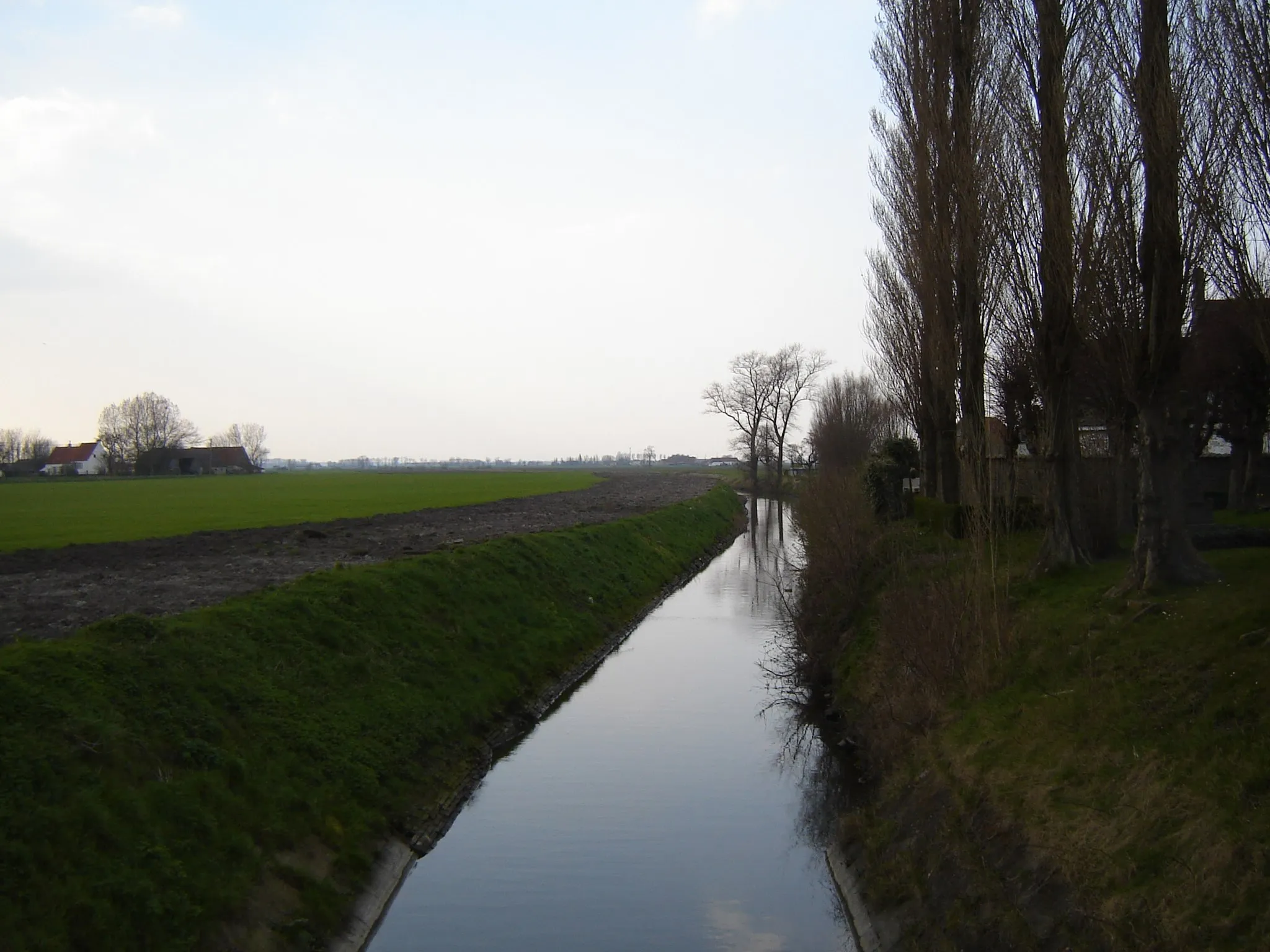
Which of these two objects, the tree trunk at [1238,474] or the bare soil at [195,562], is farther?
the tree trunk at [1238,474]

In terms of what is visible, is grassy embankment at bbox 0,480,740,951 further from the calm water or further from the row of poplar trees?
the row of poplar trees

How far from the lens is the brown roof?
128 metres

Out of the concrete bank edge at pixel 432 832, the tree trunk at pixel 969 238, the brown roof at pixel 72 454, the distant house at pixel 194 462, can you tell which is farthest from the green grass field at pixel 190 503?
the brown roof at pixel 72 454

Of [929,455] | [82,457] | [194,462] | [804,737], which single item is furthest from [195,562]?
[82,457]

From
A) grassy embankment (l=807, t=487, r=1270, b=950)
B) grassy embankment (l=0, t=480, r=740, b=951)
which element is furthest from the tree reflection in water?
grassy embankment (l=0, t=480, r=740, b=951)

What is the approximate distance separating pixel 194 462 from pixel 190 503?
75163mm

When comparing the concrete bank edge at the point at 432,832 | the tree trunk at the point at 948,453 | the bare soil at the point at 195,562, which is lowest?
the concrete bank edge at the point at 432,832

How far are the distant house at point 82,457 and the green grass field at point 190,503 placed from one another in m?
43.6

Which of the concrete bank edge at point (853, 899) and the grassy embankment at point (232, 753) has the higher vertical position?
the grassy embankment at point (232, 753)

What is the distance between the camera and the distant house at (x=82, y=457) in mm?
124625

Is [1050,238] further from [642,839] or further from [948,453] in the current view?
[948,453]

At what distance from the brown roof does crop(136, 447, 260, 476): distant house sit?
14996 millimetres

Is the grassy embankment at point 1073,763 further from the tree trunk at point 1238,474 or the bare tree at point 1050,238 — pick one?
the tree trunk at point 1238,474

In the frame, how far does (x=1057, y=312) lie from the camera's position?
1368 cm
